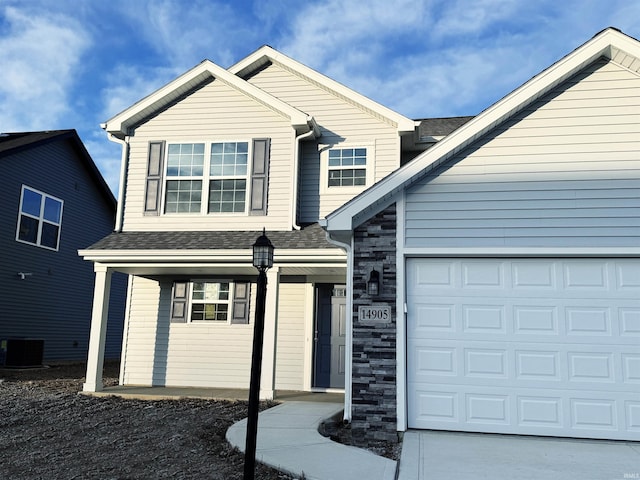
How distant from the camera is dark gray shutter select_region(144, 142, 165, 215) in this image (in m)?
10.5

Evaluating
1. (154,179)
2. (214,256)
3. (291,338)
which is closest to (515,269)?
(214,256)

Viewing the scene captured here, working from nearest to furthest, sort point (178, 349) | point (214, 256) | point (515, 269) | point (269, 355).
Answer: point (515, 269) → point (269, 355) → point (214, 256) → point (178, 349)

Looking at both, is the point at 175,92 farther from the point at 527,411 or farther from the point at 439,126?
the point at 527,411

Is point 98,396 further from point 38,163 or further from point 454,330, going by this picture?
point 38,163

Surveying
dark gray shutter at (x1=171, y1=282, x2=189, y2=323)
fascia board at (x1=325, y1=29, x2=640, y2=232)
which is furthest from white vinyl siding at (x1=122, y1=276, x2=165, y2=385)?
fascia board at (x1=325, y1=29, x2=640, y2=232)

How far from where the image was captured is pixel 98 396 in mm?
9125

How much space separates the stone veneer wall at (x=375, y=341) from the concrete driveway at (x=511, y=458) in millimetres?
443

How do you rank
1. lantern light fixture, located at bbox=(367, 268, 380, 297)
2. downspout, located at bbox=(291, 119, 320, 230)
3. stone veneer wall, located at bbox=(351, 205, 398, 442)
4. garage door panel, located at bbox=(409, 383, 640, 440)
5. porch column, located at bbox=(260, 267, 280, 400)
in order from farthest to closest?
downspout, located at bbox=(291, 119, 320, 230) → porch column, located at bbox=(260, 267, 280, 400) → lantern light fixture, located at bbox=(367, 268, 380, 297) → stone veneer wall, located at bbox=(351, 205, 398, 442) → garage door panel, located at bbox=(409, 383, 640, 440)

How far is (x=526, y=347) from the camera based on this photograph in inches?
248

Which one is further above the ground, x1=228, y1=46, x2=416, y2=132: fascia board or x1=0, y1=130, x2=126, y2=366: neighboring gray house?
x1=228, y1=46, x2=416, y2=132: fascia board

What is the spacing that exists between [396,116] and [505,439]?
6.47 m

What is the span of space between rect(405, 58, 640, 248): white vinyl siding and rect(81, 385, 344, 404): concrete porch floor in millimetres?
3859

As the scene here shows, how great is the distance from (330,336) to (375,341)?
393cm

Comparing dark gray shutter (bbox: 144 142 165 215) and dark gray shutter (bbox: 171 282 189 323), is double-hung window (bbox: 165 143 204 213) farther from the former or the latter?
dark gray shutter (bbox: 171 282 189 323)
